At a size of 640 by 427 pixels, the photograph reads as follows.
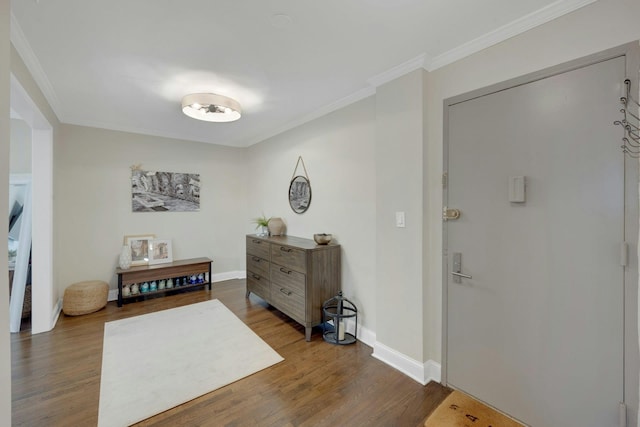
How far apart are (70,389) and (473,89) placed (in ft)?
12.0

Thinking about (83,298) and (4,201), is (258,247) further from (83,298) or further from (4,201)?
(4,201)

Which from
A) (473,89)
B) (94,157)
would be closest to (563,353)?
(473,89)

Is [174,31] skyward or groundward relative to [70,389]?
skyward

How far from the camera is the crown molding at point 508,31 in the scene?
152 centimetres

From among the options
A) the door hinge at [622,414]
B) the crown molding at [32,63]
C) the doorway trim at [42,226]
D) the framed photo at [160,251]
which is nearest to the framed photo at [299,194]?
the framed photo at [160,251]

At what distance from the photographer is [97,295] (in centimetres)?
351

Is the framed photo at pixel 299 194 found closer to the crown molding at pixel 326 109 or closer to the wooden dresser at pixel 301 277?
the wooden dresser at pixel 301 277

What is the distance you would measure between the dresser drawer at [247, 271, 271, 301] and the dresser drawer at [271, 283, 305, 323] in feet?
0.43

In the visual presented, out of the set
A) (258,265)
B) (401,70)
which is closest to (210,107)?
(401,70)

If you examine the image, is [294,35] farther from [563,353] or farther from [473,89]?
[563,353]

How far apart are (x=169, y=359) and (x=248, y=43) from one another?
2.68m

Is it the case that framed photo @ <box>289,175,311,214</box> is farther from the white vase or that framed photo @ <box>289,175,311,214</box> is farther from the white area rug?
the white vase

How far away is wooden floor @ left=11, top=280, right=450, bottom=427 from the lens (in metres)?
1.77

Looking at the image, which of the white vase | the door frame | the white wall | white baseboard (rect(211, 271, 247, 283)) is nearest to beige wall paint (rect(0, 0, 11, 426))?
the door frame
